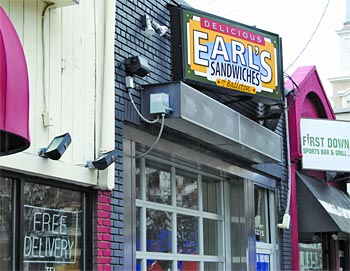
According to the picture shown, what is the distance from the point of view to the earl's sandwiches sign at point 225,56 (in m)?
8.46

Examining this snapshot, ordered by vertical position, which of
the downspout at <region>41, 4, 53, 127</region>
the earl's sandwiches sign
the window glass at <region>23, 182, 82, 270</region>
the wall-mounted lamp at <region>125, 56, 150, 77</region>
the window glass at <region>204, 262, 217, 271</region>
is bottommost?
the window glass at <region>204, 262, 217, 271</region>

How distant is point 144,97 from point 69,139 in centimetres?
180

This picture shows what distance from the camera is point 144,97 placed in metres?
7.79

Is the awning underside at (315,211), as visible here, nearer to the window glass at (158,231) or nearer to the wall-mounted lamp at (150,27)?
the window glass at (158,231)

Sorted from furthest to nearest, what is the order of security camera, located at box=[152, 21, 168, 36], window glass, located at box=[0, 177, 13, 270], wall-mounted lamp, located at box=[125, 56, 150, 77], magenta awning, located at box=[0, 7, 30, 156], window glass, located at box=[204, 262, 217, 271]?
window glass, located at box=[204, 262, 217, 271] < security camera, located at box=[152, 21, 168, 36] < wall-mounted lamp, located at box=[125, 56, 150, 77] < window glass, located at box=[0, 177, 13, 270] < magenta awning, located at box=[0, 7, 30, 156]

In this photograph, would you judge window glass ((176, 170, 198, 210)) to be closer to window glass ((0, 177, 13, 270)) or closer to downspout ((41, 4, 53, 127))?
downspout ((41, 4, 53, 127))

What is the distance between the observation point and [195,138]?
8.82 m

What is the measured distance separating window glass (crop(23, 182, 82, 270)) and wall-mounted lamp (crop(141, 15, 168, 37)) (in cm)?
219

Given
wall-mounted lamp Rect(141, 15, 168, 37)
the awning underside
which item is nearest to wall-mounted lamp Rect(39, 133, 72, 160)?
wall-mounted lamp Rect(141, 15, 168, 37)

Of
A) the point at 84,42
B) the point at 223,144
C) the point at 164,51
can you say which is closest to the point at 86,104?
the point at 84,42

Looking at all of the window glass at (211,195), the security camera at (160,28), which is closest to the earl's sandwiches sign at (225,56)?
the security camera at (160,28)

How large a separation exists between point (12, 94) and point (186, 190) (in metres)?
5.20

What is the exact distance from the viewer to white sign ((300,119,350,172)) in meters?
12.8

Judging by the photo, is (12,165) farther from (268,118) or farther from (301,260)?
(301,260)
